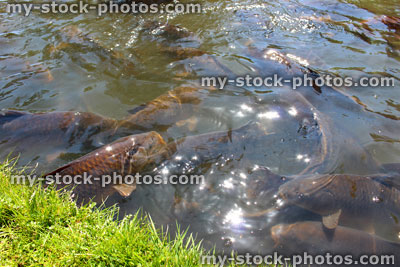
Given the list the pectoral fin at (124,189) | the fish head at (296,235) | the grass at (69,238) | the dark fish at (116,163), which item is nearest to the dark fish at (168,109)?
the dark fish at (116,163)

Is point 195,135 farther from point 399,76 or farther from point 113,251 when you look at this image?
point 399,76

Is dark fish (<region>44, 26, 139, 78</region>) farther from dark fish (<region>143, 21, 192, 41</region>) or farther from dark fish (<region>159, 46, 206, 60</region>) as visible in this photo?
dark fish (<region>143, 21, 192, 41</region>)

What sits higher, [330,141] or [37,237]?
[330,141]

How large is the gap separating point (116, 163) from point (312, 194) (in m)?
2.22

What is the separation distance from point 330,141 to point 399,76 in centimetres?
263

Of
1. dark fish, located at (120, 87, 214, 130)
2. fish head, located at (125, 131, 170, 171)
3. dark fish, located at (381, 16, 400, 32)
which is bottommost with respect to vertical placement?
fish head, located at (125, 131, 170, 171)

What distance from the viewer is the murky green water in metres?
3.40

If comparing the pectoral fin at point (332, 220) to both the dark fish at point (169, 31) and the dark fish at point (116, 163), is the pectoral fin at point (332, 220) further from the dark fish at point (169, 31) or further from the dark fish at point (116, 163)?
the dark fish at point (169, 31)

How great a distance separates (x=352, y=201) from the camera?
10.6 feet

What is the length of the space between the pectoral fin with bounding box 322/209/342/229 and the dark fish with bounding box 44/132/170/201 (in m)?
1.95

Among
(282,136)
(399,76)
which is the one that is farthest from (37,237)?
(399,76)

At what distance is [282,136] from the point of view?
13.7 ft

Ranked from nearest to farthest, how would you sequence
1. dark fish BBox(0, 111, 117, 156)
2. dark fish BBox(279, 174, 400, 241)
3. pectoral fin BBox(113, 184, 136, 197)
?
dark fish BBox(279, 174, 400, 241) → pectoral fin BBox(113, 184, 136, 197) → dark fish BBox(0, 111, 117, 156)

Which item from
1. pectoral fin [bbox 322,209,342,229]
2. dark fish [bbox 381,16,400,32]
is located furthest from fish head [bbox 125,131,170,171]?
dark fish [bbox 381,16,400,32]
